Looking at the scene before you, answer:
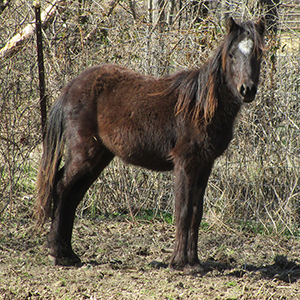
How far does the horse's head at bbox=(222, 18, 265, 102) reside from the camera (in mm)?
3168

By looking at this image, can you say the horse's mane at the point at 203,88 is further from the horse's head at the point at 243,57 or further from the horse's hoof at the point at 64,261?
the horse's hoof at the point at 64,261

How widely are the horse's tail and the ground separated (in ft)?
1.83

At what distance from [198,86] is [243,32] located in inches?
24.5

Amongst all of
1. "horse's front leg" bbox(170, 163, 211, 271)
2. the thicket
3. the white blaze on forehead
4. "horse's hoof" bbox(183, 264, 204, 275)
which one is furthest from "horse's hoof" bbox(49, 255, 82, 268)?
the white blaze on forehead

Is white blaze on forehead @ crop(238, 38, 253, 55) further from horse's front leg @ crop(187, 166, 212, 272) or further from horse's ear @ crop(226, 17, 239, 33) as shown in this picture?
horse's front leg @ crop(187, 166, 212, 272)

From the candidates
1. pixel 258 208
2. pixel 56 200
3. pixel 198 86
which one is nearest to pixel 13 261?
pixel 56 200

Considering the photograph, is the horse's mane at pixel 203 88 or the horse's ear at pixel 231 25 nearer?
the horse's ear at pixel 231 25

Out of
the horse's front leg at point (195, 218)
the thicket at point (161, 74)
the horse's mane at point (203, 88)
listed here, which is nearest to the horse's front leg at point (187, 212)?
the horse's front leg at point (195, 218)

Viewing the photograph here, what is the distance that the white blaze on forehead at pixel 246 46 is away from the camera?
323 centimetres

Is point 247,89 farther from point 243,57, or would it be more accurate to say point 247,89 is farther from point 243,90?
point 243,57

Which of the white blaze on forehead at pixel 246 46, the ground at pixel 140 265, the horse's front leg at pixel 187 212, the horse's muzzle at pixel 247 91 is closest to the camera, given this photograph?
the horse's muzzle at pixel 247 91

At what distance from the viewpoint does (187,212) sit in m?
3.69

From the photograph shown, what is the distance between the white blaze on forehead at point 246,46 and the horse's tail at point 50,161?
191cm

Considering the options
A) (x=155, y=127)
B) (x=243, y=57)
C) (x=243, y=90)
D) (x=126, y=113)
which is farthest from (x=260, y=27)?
(x=126, y=113)
